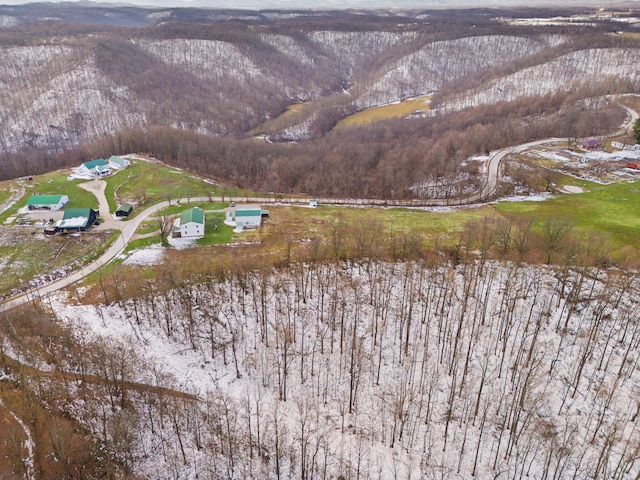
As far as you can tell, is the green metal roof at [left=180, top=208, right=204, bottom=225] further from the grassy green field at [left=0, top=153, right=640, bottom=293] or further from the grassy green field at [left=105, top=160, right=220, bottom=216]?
the grassy green field at [left=105, top=160, right=220, bottom=216]

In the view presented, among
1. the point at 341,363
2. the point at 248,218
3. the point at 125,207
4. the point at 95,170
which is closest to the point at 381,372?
the point at 341,363

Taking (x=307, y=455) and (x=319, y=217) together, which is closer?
(x=307, y=455)

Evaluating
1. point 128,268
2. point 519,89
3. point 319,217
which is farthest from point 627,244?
point 519,89

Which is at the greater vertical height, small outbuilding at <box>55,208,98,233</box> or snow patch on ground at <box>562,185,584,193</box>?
snow patch on ground at <box>562,185,584,193</box>

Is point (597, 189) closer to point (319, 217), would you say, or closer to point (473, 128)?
point (473, 128)

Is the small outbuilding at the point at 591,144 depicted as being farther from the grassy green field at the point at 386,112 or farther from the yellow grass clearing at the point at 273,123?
the yellow grass clearing at the point at 273,123

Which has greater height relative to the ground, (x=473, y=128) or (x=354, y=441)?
(x=473, y=128)

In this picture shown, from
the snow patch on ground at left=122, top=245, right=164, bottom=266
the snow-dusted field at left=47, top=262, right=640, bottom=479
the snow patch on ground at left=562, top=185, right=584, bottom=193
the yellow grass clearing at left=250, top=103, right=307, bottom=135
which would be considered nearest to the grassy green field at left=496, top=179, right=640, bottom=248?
the snow patch on ground at left=562, top=185, right=584, bottom=193
